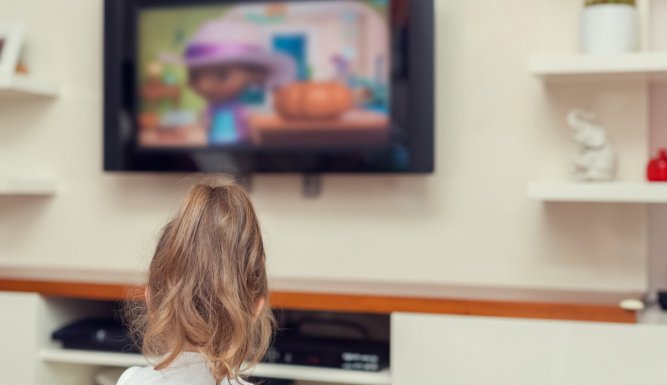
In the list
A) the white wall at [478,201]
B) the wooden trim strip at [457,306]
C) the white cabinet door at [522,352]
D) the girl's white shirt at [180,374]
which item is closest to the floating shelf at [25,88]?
the white wall at [478,201]

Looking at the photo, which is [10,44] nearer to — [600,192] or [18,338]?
[18,338]

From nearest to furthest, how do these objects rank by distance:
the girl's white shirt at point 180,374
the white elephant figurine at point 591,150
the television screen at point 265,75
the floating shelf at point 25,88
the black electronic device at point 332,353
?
the girl's white shirt at point 180,374
the white elephant figurine at point 591,150
the black electronic device at point 332,353
the television screen at point 265,75
the floating shelf at point 25,88

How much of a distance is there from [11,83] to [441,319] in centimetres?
142

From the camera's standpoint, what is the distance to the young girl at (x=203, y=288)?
58.7 inches

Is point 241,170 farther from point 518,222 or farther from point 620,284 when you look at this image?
point 620,284

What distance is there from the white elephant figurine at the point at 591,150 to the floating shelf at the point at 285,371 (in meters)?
0.75

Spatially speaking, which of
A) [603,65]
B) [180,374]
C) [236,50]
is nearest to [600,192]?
[603,65]

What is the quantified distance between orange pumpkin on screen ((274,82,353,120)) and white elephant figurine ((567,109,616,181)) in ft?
2.06

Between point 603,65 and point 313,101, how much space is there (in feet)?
2.65

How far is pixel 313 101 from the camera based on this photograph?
8.41ft

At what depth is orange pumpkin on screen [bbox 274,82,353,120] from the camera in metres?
2.54

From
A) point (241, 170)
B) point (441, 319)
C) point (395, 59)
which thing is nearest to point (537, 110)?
point (395, 59)

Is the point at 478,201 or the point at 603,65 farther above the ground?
the point at 603,65

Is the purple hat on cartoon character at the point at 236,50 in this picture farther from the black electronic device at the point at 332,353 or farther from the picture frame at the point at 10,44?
the black electronic device at the point at 332,353
